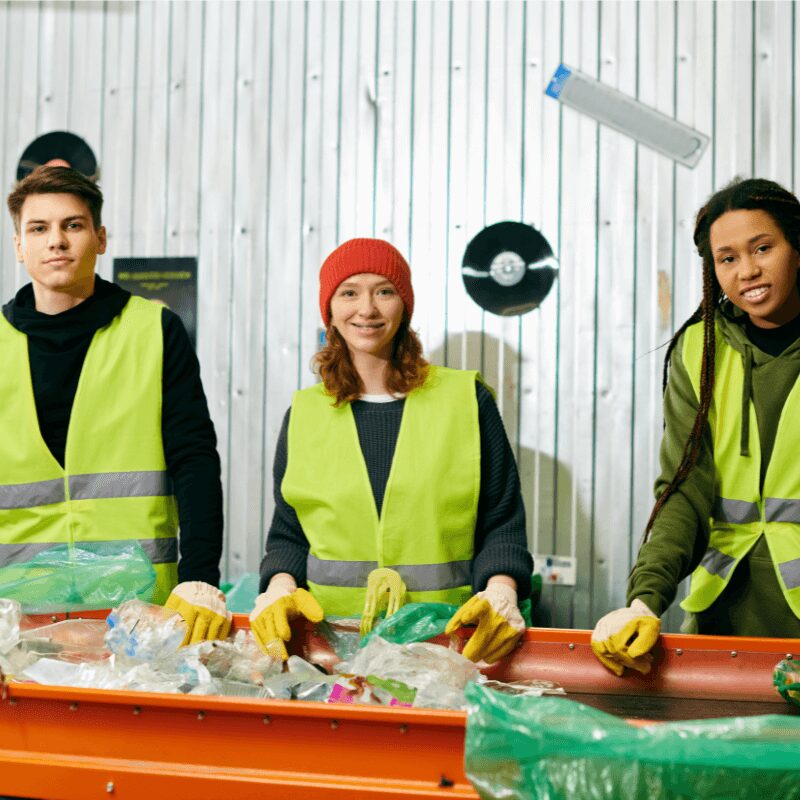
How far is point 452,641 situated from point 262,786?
1.94 ft

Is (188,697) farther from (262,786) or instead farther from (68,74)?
(68,74)

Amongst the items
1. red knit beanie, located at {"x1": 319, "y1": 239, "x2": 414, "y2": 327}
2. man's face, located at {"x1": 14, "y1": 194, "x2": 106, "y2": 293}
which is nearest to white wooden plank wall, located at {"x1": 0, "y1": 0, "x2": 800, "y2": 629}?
red knit beanie, located at {"x1": 319, "y1": 239, "x2": 414, "y2": 327}

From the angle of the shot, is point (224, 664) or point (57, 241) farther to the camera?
point (57, 241)

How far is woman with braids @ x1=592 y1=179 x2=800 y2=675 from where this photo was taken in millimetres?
1824

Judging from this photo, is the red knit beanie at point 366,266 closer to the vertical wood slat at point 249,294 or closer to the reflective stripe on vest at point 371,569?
the reflective stripe on vest at point 371,569

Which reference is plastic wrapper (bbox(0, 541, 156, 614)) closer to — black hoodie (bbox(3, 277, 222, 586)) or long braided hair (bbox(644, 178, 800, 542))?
black hoodie (bbox(3, 277, 222, 586))

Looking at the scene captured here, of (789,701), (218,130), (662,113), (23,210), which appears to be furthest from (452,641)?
(218,130)

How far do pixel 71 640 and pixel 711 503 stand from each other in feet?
4.36

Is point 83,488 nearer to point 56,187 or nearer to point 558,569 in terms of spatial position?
point 56,187

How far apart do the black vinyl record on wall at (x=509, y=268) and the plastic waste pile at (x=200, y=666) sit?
2.14m

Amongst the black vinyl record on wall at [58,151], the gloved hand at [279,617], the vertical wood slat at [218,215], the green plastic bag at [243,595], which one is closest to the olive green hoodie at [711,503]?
the gloved hand at [279,617]

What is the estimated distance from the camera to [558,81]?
344cm

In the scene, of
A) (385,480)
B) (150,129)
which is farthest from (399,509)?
(150,129)

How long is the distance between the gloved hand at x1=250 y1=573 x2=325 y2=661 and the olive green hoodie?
0.68 m
